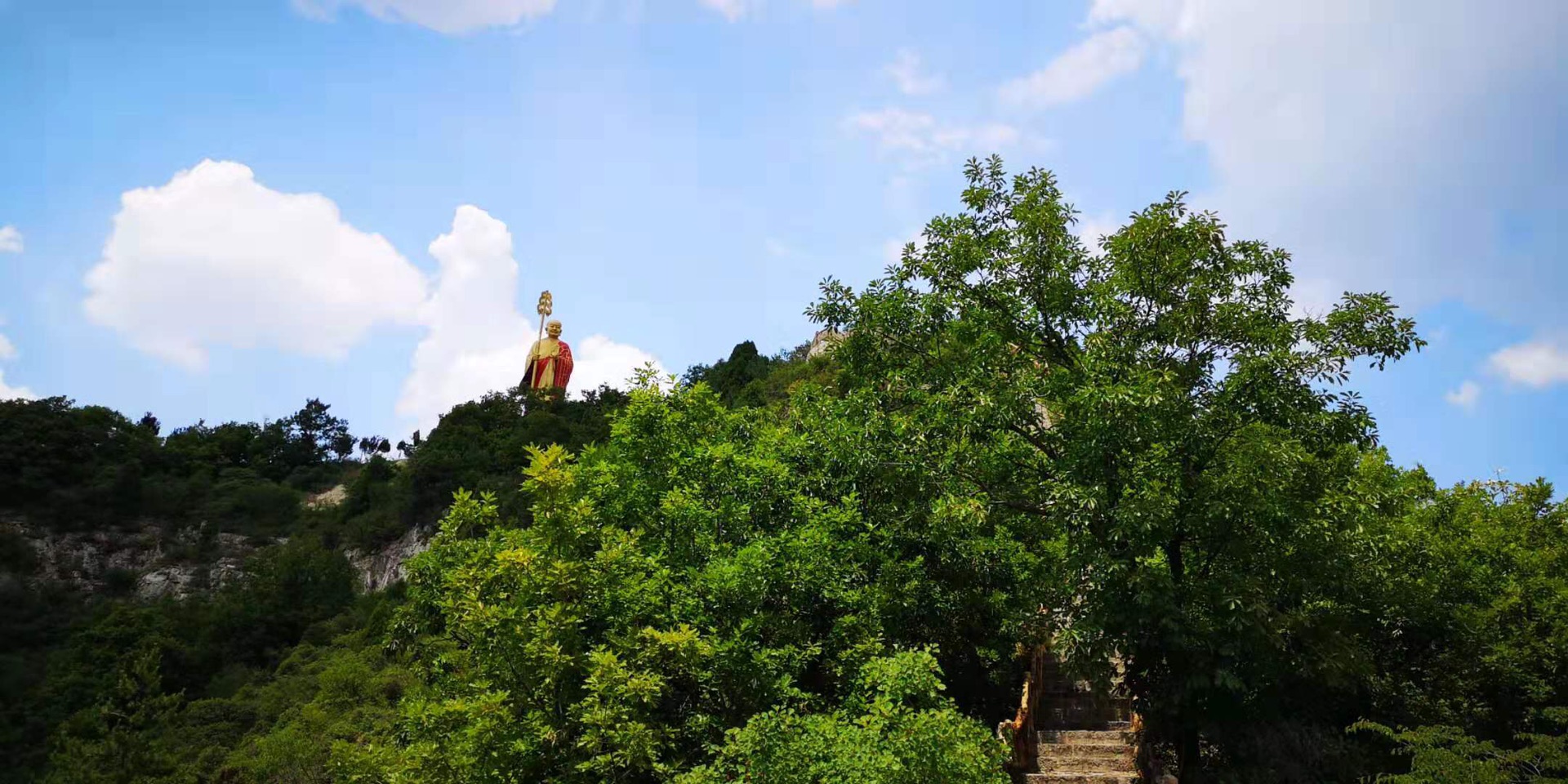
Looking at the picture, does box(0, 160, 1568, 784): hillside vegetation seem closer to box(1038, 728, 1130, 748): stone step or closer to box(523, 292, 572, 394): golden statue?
box(1038, 728, 1130, 748): stone step

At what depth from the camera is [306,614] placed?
128 feet

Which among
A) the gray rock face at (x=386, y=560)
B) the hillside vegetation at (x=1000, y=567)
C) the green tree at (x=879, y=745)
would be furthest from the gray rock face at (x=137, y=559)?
the green tree at (x=879, y=745)

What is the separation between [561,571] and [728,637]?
6.54 feet

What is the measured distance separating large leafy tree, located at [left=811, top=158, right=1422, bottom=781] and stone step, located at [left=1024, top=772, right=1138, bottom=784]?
69cm

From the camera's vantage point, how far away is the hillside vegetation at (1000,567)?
32.4 feet

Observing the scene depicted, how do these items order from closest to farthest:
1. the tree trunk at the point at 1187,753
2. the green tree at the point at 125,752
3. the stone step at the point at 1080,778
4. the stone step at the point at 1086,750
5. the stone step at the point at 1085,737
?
the tree trunk at the point at 1187,753, the stone step at the point at 1080,778, the stone step at the point at 1086,750, the stone step at the point at 1085,737, the green tree at the point at 125,752

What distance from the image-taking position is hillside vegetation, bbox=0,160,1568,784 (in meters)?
9.88

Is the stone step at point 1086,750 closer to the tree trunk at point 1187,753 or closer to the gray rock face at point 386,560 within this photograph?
the tree trunk at point 1187,753

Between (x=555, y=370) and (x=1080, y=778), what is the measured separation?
45386 mm

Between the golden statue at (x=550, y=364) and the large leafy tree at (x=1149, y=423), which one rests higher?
the golden statue at (x=550, y=364)

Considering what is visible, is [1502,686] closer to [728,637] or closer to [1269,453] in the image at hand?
[1269,453]

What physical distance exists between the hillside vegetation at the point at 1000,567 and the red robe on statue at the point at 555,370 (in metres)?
38.7

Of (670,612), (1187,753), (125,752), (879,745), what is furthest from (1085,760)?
(125,752)

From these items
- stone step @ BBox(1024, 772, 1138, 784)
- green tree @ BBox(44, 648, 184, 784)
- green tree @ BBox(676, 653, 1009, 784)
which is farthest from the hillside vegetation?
green tree @ BBox(44, 648, 184, 784)
